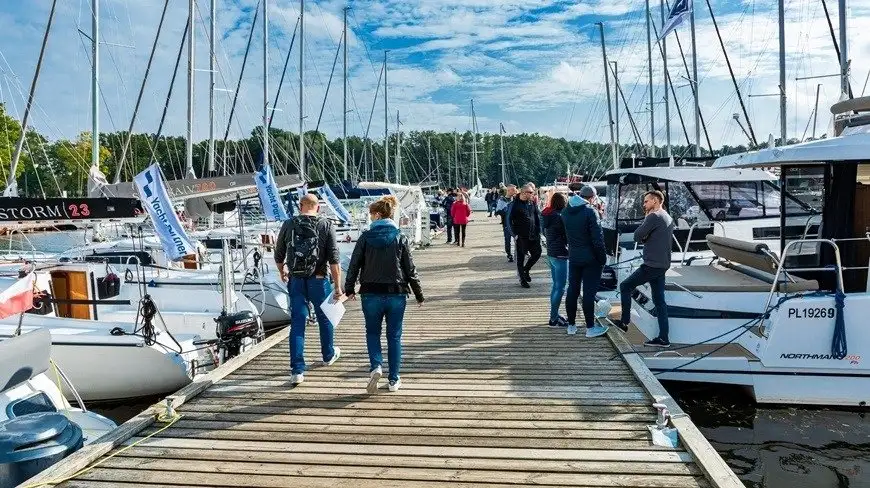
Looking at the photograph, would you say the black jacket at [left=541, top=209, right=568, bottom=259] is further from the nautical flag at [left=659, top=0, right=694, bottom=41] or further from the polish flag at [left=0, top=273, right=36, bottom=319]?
the nautical flag at [left=659, top=0, right=694, bottom=41]

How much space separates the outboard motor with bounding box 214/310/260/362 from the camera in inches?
320

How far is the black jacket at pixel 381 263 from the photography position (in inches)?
220

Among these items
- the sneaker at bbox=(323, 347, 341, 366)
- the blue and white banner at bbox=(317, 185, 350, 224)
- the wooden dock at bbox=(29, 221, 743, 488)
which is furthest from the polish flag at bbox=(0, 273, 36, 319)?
the blue and white banner at bbox=(317, 185, 350, 224)

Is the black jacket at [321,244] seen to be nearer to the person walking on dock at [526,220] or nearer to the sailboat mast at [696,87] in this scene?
the person walking on dock at [526,220]

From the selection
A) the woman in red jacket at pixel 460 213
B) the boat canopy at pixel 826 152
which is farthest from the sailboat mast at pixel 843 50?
the woman in red jacket at pixel 460 213

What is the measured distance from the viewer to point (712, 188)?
498 inches

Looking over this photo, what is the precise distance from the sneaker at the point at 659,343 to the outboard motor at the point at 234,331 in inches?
194

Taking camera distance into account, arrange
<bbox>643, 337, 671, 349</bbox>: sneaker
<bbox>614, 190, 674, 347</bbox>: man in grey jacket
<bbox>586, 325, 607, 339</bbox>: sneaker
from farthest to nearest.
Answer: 1. <bbox>586, 325, 607, 339</bbox>: sneaker
2. <bbox>643, 337, 671, 349</bbox>: sneaker
3. <bbox>614, 190, 674, 347</bbox>: man in grey jacket

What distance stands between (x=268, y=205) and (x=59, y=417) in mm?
10142

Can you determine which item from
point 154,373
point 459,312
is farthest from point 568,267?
point 154,373

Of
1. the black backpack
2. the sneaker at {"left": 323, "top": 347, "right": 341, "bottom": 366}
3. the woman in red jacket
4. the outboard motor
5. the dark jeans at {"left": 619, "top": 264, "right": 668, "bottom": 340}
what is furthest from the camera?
the woman in red jacket

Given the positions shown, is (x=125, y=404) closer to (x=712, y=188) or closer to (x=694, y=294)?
(x=694, y=294)

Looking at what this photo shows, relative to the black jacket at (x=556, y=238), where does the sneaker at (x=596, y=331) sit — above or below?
below

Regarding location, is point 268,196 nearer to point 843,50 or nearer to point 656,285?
point 656,285
